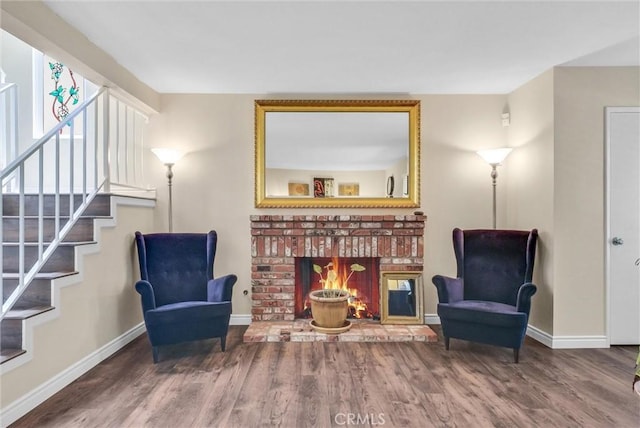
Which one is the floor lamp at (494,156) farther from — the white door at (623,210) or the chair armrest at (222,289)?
the chair armrest at (222,289)

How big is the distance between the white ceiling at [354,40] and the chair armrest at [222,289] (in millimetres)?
1903

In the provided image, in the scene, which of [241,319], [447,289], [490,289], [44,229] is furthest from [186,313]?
[490,289]

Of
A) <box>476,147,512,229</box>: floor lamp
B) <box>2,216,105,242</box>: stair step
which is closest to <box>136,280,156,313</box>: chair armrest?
<box>2,216,105,242</box>: stair step

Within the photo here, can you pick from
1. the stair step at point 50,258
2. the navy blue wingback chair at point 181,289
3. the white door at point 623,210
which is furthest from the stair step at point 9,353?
the white door at point 623,210

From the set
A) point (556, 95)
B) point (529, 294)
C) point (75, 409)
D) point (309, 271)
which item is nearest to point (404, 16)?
point (556, 95)

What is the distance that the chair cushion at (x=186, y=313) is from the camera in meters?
2.80

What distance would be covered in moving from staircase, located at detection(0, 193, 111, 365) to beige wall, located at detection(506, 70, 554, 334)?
383cm

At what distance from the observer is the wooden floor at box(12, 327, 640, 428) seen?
80.0 inches

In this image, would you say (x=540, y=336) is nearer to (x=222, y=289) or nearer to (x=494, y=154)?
(x=494, y=154)

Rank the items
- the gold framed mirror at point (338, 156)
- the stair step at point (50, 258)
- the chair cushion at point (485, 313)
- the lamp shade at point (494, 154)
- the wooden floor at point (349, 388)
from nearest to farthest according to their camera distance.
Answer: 1. the wooden floor at point (349, 388)
2. the stair step at point (50, 258)
3. the chair cushion at point (485, 313)
4. the lamp shade at point (494, 154)
5. the gold framed mirror at point (338, 156)

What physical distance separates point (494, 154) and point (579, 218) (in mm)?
930

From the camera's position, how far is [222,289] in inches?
125

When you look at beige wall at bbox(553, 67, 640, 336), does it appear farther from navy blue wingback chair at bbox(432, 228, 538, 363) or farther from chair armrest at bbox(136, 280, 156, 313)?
chair armrest at bbox(136, 280, 156, 313)

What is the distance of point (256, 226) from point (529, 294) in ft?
8.43
